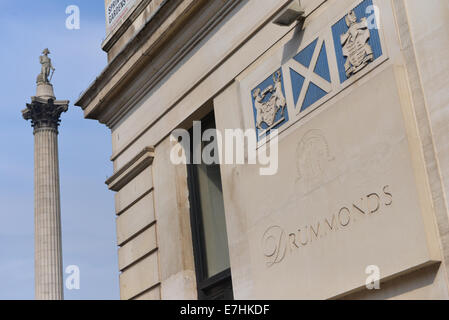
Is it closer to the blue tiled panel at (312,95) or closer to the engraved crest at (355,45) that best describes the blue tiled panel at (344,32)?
the engraved crest at (355,45)

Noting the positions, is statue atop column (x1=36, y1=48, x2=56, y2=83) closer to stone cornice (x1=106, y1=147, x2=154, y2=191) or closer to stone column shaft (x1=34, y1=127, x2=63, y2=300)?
stone column shaft (x1=34, y1=127, x2=63, y2=300)

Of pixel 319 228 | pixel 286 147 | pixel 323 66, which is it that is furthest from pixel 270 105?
pixel 319 228

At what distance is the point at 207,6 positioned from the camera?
48.5 feet

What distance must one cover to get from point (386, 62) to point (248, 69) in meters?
3.47

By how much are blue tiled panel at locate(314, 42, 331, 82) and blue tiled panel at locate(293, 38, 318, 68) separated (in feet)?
0.71

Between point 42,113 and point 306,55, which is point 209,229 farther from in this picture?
point 42,113

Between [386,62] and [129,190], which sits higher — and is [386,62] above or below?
below

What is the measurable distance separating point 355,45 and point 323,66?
0.77 metres

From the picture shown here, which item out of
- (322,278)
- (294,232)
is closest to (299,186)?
(294,232)

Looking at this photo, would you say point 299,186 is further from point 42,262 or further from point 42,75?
point 42,75

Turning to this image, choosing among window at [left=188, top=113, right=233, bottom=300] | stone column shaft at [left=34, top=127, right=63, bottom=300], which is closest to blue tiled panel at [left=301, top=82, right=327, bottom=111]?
window at [left=188, top=113, right=233, bottom=300]

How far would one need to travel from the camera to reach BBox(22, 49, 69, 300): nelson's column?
2141 inches

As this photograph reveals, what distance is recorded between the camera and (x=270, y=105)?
1289 cm

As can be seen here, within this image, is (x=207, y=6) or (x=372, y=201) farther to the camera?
(x=207, y=6)
